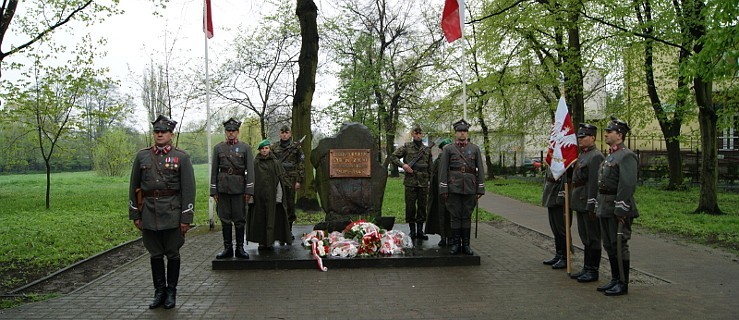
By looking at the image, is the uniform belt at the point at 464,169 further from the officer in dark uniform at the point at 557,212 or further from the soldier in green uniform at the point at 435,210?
the officer in dark uniform at the point at 557,212

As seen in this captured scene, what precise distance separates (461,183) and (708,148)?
908 cm

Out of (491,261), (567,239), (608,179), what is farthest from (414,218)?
(608,179)

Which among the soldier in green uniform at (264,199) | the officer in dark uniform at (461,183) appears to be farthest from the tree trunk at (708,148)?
the soldier in green uniform at (264,199)

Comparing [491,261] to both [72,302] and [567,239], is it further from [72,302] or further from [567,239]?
[72,302]

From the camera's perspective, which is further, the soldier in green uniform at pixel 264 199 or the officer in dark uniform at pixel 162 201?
the soldier in green uniform at pixel 264 199

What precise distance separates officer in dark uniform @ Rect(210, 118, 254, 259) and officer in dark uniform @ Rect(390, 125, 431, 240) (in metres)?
2.74

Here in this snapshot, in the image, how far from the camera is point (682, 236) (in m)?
10.8

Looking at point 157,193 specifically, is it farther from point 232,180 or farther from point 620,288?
point 620,288

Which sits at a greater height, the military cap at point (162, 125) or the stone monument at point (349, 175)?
the military cap at point (162, 125)

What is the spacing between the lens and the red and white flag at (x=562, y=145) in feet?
24.0

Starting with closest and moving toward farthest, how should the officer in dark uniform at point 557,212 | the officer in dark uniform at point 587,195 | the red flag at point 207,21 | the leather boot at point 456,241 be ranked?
1. the officer in dark uniform at point 587,195
2. the officer in dark uniform at point 557,212
3. the leather boot at point 456,241
4. the red flag at point 207,21

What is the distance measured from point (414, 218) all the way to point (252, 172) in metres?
3.22

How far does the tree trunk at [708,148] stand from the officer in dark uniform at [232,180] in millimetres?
11473

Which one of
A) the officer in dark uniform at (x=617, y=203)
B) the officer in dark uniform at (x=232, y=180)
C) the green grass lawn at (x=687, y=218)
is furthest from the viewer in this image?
the green grass lawn at (x=687, y=218)
